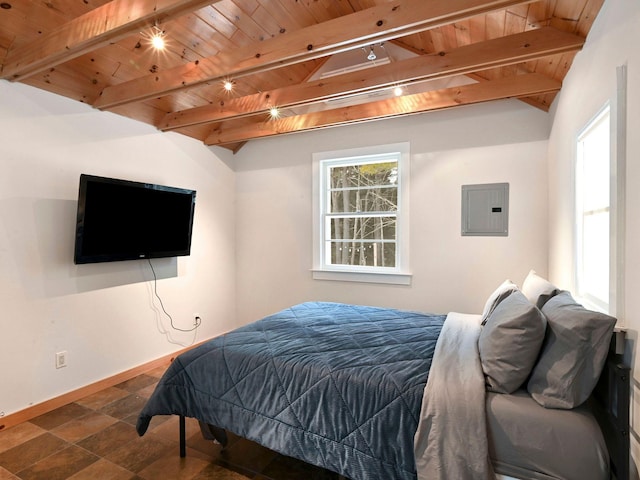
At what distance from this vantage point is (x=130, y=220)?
3.15m

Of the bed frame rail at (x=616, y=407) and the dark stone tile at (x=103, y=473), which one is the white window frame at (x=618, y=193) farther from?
the dark stone tile at (x=103, y=473)

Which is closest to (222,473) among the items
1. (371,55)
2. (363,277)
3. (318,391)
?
(318,391)

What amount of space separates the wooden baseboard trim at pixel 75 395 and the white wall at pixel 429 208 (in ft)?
4.55

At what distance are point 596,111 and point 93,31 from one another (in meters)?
2.73

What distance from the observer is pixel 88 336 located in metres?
3.01

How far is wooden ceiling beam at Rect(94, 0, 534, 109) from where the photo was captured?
1.73m

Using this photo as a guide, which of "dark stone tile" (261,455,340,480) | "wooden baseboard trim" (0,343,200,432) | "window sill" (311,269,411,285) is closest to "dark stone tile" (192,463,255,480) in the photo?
"dark stone tile" (261,455,340,480)

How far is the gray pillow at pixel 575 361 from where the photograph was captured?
1394mm

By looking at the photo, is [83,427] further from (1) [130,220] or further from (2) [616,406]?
(2) [616,406]

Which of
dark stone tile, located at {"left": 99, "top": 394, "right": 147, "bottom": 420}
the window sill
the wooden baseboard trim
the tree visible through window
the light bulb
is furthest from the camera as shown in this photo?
the tree visible through window

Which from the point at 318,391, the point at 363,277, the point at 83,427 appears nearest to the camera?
the point at 318,391

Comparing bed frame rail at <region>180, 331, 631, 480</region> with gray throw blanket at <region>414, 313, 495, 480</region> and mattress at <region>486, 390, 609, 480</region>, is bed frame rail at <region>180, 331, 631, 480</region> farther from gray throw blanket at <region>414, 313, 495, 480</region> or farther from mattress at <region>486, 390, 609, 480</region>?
gray throw blanket at <region>414, 313, 495, 480</region>

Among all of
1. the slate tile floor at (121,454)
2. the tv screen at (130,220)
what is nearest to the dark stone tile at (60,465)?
the slate tile floor at (121,454)

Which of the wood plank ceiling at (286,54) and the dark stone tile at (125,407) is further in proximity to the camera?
the dark stone tile at (125,407)
